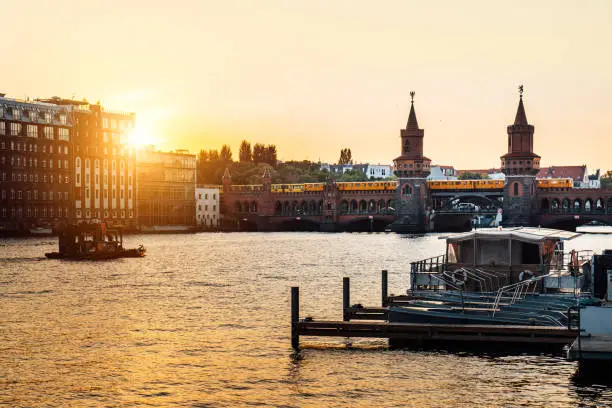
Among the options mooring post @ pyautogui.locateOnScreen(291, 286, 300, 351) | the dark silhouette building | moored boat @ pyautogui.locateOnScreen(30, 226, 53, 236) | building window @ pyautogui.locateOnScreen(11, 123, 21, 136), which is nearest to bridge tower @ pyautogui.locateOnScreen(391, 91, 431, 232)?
the dark silhouette building

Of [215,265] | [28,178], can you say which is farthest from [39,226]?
[215,265]

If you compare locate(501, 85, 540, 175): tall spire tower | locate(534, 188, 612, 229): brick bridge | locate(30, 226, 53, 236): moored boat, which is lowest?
locate(30, 226, 53, 236): moored boat

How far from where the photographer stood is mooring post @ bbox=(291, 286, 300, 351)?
1389 inches

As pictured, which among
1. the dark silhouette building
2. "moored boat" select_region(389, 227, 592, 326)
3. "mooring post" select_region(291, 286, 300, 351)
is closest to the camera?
"mooring post" select_region(291, 286, 300, 351)

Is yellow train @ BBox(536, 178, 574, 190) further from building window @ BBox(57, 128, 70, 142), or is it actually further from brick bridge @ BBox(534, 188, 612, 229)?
building window @ BBox(57, 128, 70, 142)

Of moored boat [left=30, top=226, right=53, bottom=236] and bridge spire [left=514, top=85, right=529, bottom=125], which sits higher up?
bridge spire [left=514, top=85, right=529, bottom=125]

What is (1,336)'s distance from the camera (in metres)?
41.6

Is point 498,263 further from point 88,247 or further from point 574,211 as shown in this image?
point 574,211

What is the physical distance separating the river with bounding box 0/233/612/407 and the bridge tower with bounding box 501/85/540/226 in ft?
409

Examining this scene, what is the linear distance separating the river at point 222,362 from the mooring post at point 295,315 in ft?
2.12

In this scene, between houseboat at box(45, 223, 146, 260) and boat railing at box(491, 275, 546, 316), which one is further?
houseboat at box(45, 223, 146, 260)

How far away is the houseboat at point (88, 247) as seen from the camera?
320 feet

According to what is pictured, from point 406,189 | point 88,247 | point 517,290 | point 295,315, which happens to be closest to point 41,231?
point 88,247

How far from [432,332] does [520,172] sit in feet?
515
